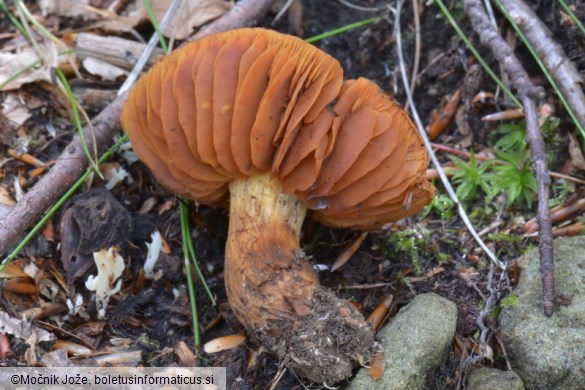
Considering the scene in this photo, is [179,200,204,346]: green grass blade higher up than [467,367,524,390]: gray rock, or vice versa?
[467,367,524,390]: gray rock

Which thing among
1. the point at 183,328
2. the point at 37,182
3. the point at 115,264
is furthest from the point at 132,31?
the point at 183,328

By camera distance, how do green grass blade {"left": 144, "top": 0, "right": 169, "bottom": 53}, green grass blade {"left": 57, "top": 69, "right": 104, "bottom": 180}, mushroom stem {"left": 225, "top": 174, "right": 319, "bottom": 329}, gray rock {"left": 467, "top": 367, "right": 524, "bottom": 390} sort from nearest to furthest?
gray rock {"left": 467, "top": 367, "right": 524, "bottom": 390} < mushroom stem {"left": 225, "top": 174, "right": 319, "bottom": 329} < green grass blade {"left": 57, "top": 69, "right": 104, "bottom": 180} < green grass blade {"left": 144, "top": 0, "right": 169, "bottom": 53}

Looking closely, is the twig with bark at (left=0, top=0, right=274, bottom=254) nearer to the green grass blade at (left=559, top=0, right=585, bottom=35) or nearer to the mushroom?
the mushroom

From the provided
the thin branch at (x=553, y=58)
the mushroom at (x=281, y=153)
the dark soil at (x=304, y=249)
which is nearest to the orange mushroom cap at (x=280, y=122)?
the mushroom at (x=281, y=153)

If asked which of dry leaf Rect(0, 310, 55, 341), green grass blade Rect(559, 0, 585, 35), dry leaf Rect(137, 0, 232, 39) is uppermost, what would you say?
green grass blade Rect(559, 0, 585, 35)

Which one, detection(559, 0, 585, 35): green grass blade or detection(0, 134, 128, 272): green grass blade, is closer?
detection(0, 134, 128, 272): green grass blade

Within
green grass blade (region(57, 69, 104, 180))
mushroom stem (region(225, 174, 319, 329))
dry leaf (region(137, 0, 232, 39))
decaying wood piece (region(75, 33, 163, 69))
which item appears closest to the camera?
mushroom stem (region(225, 174, 319, 329))
